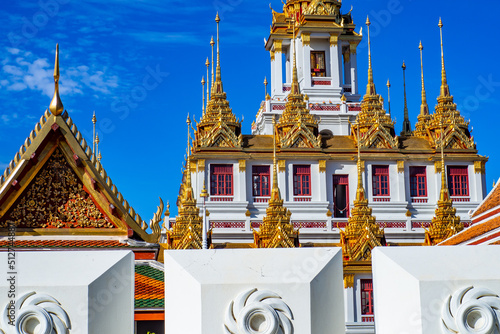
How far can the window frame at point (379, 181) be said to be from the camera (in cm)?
4366

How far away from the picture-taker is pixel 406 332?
8820 millimetres

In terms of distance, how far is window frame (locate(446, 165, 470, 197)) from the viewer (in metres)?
44.1

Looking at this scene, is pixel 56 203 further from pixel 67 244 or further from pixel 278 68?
pixel 278 68

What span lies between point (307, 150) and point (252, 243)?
613 centimetres

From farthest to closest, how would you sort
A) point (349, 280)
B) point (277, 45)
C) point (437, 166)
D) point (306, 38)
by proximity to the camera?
point (277, 45), point (306, 38), point (437, 166), point (349, 280)

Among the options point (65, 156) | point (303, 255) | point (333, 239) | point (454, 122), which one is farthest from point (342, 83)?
point (303, 255)

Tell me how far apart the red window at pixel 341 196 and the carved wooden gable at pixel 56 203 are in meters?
29.5

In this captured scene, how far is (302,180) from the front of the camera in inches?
1711

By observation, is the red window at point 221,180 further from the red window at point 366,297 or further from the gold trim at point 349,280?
the red window at point 366,297

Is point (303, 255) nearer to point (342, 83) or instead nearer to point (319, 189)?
point (319, 189)

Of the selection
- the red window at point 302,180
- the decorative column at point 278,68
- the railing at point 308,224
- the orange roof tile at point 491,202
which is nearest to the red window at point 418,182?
the red window at point 302,180

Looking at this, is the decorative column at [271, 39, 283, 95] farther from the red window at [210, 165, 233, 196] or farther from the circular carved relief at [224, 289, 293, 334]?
the circular carved relief at [224, 289, 293, 334]

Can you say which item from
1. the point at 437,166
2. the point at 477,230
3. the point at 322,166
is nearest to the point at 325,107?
the point at 322,166

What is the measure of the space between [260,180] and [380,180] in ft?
19.2
